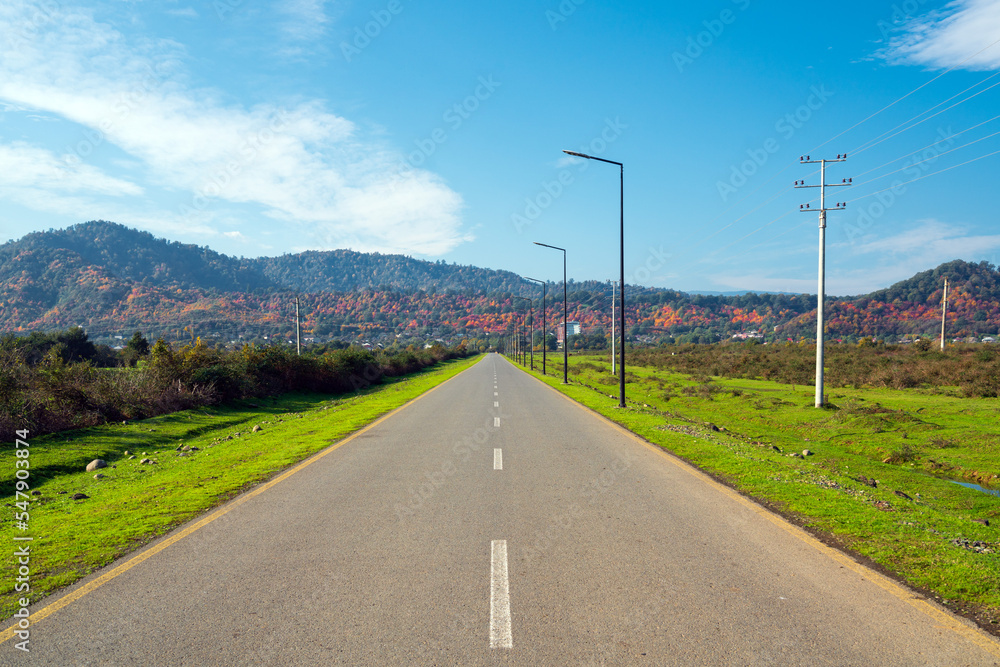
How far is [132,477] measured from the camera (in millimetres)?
10430

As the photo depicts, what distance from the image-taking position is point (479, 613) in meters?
4.11

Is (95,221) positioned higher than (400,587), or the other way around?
(95,221)

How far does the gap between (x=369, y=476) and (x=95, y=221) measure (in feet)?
556

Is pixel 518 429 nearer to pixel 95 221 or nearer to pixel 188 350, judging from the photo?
pixel 188 350

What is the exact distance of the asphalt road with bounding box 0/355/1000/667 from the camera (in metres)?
3.61

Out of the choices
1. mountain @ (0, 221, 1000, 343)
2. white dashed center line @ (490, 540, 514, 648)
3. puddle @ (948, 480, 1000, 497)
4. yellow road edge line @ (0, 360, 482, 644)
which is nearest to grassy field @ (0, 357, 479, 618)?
yellow road edge line @ (0, 360, 482, 644)

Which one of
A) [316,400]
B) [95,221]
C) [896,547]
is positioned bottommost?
[316,400]

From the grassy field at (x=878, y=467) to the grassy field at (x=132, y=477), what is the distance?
25.0ft

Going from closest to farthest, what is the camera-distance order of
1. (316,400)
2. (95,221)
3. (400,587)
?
(400,587)
(316,400)
(95,221)

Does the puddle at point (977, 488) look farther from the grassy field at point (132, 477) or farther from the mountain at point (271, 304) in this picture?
the mountain at point (271, 304)

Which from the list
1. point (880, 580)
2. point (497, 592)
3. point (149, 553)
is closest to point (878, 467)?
point (880, 580)

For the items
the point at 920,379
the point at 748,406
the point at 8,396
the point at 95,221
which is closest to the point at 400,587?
the point at 8,396

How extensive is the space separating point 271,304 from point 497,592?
436 ft

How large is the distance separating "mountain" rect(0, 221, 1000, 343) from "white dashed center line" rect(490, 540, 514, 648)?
198 ft
